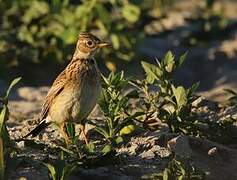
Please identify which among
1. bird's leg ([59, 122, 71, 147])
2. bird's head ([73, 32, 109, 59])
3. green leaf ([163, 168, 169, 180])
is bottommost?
green leaf ([163, 168, 169, 180])

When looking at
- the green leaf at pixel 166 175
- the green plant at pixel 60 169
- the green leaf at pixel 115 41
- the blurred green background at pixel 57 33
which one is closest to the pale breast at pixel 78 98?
the green plant at pixel 60 169

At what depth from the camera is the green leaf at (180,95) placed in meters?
7.96

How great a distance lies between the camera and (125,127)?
809 cm

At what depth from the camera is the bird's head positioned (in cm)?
863

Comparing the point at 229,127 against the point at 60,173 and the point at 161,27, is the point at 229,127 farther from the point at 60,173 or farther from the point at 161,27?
the point at 161,27

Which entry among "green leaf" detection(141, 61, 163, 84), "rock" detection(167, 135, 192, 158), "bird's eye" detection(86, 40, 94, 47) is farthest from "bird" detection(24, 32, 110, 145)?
"rock" detection(167, 135, 192, 158)

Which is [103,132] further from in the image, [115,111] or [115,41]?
[115,41]

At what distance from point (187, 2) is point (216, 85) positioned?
631 cm

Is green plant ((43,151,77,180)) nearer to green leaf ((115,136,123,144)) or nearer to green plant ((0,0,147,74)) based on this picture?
green leaf ((115,136,123,144))

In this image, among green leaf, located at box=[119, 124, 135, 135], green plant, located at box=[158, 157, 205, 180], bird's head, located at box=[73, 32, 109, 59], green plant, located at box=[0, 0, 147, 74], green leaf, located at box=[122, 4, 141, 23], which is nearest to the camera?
green plant, located at box=[158, 157, 205, 180]

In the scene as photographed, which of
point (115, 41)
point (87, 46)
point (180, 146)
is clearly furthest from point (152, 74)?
point (115, 41)

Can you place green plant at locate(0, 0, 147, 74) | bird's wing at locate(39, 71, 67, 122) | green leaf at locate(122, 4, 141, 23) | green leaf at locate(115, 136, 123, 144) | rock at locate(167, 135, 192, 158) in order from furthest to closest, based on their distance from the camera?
1. green leaf at locate(122, 4, 141, 23)
2. green plant at locate(0, 0, 147, 74)
3. bird's wing at locate(39, 71, 67, 122)
4. green leaf at locate(115, 136, 123, 144)
5. rock at locate(167, 135, 192, 158)

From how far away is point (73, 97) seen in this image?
8062 mm

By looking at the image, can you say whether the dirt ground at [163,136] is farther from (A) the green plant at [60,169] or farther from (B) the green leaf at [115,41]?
(B) the green leaf at [115,41]
